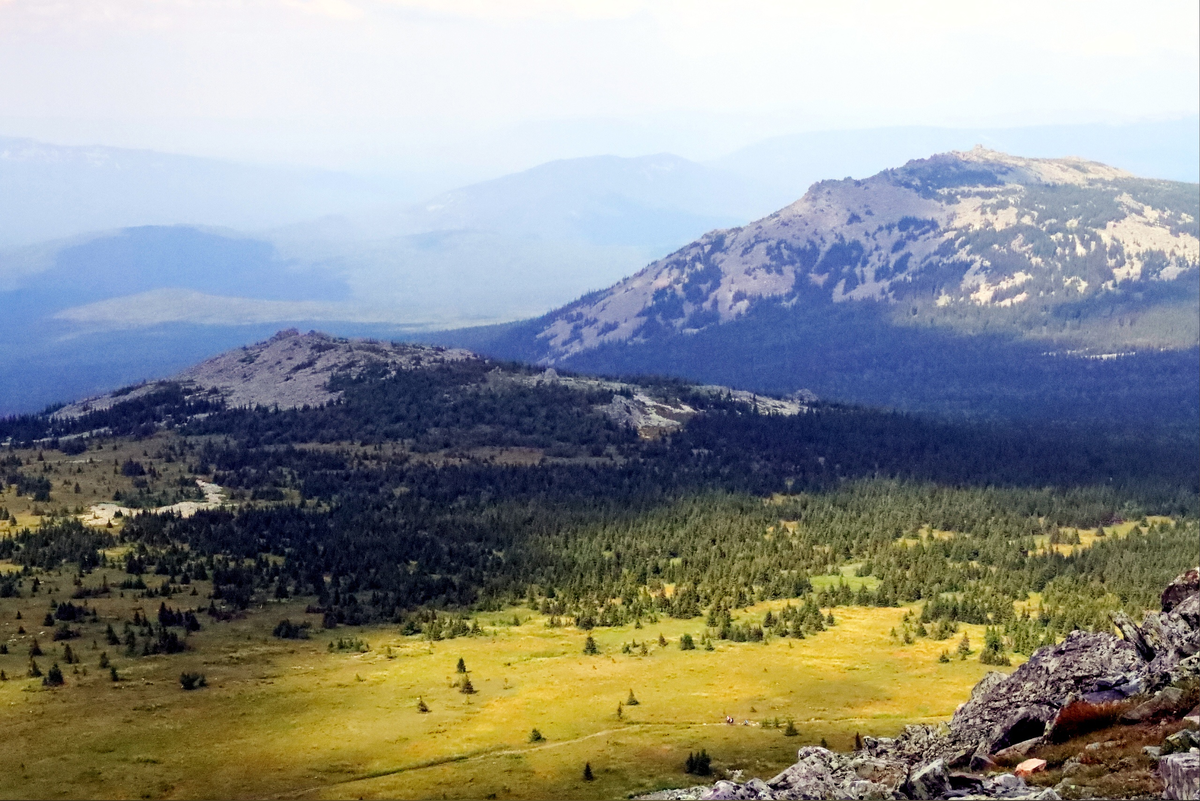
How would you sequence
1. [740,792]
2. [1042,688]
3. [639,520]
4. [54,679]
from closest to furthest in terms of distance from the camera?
[740,792]
[1042,688]
[54,679]
[639,520]

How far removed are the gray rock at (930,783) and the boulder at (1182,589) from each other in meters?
18.2

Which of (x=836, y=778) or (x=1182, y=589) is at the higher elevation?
(x=1182, y=589)

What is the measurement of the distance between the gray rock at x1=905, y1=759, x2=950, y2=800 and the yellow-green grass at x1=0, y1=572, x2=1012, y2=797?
1563 cm

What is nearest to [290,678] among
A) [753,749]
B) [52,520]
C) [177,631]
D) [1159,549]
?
[177,631]

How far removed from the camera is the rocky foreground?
3669 centimetres

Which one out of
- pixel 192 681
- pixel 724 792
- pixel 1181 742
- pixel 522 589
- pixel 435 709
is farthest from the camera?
pixel 522 589

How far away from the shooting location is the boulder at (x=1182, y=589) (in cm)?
5237

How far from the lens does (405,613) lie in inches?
3676

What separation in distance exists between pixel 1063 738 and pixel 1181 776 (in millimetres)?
9412

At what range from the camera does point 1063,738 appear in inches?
1676

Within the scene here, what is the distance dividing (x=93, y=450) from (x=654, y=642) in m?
110

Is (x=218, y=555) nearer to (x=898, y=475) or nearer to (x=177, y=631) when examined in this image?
(x=177, y=631)

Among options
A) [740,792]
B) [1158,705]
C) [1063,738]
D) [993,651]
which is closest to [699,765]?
[740,792]

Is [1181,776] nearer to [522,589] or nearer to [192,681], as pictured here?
[192,681]
